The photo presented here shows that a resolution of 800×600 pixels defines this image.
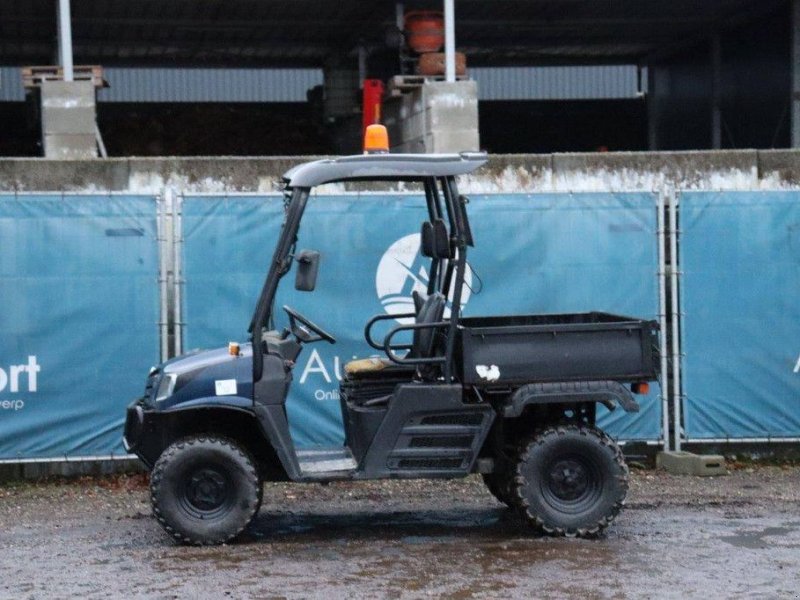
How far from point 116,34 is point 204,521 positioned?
709 inches

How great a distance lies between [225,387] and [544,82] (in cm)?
2272

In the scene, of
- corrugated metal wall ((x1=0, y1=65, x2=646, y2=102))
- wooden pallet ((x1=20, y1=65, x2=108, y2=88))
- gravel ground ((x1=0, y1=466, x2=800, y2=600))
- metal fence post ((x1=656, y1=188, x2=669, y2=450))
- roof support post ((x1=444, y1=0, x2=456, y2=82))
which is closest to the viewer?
gravel ground ((x1=0, y1=466, x2=800, y2=600))

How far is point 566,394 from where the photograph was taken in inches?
331

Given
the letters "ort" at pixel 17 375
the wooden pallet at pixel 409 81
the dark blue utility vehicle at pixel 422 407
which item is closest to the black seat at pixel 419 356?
Answer: the dark blue utility vehicle at pixel 422 407

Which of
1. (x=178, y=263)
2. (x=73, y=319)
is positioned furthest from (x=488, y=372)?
(x=73, y=319)

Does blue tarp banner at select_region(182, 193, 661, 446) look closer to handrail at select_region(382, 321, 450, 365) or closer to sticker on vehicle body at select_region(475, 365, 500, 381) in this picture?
handrail at select_region(382, 321, 450, 365)

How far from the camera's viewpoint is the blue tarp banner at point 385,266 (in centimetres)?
1066

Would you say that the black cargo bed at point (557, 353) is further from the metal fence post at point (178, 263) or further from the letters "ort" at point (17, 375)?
the letters "ort" at point (17, 375)

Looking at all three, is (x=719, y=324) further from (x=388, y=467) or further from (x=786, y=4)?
(x=786, y=4)

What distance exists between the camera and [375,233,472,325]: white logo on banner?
1077 centimetres

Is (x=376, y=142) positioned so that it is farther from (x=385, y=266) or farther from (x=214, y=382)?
(x=385, y=266)

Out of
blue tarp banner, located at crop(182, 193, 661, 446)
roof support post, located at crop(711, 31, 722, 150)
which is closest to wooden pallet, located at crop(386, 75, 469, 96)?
roof support post, located at crop(711, 31, 722, 150)

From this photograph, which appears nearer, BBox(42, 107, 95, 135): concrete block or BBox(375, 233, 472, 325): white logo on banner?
BBox(375, 233, 472, 325): white logo on banner

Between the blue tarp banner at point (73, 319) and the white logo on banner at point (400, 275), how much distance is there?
5.90ft
